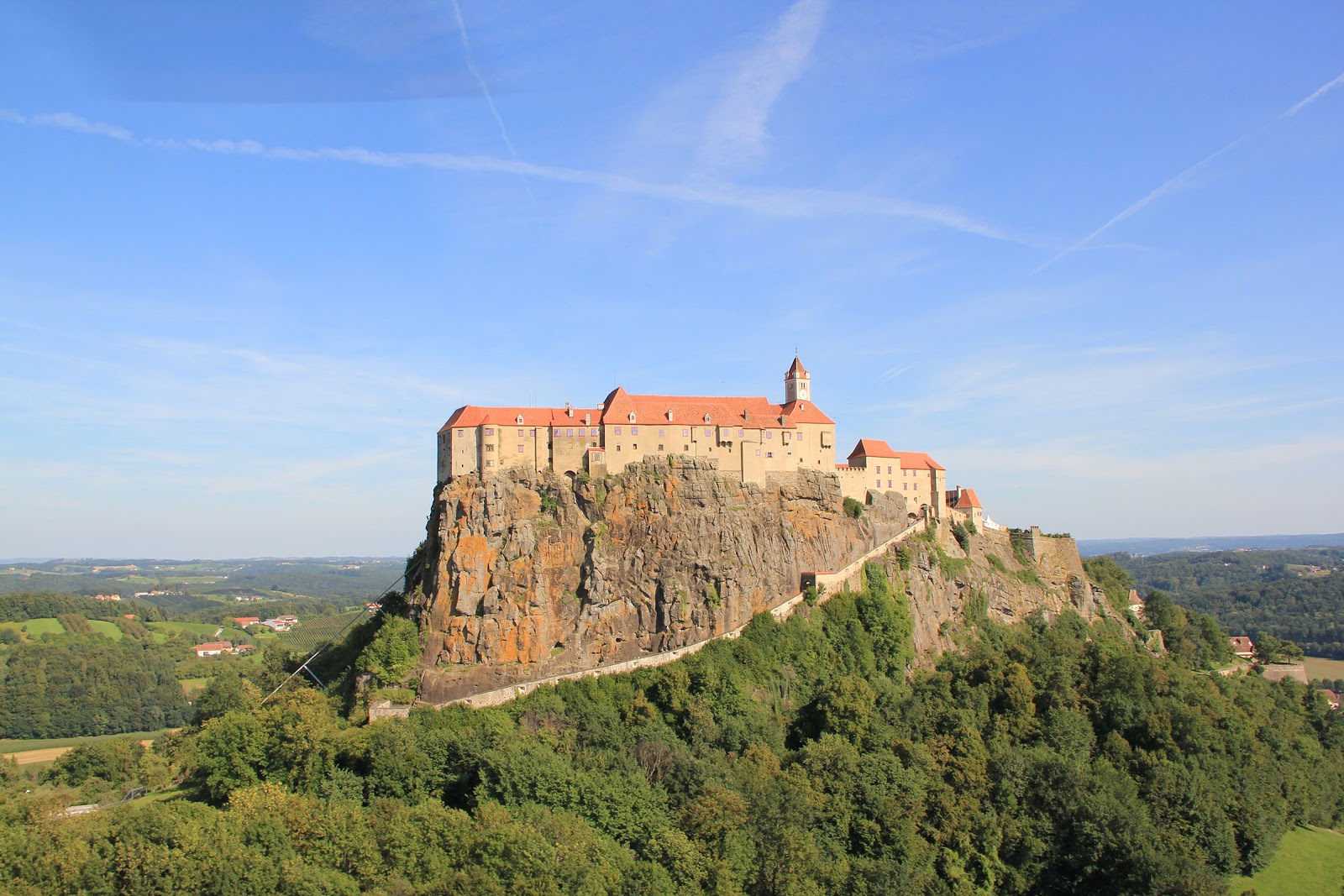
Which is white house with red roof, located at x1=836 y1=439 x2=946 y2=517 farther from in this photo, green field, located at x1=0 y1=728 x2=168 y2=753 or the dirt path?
green field, located at x1=0 y1=728 x2=168 y2=753

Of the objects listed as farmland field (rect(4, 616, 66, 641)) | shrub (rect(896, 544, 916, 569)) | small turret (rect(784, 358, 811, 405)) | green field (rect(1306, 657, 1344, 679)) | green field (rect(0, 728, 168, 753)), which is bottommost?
green field (rect(0, 728, 168, 753))

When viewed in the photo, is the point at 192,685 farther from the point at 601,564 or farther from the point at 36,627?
the point at 601,564

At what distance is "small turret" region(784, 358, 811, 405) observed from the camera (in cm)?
6775

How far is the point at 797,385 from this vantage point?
6775 cm

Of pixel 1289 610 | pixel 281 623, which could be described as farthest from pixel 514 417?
pixel 1289 610

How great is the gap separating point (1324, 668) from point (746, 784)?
367 ft

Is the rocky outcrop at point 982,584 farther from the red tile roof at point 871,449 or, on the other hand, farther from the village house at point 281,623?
the village house at point 281,623

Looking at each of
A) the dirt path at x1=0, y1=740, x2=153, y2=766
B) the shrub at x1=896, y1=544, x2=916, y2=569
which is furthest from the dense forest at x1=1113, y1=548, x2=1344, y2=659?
the dirt path at x1=0, y1=740, x2=153, y2=766

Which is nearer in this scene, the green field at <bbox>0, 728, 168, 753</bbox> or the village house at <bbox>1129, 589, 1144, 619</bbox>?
the village house at <bbox>1129, 589, 1144, 619</bbox>

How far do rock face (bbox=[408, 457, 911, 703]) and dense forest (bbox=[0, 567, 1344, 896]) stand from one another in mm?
2341

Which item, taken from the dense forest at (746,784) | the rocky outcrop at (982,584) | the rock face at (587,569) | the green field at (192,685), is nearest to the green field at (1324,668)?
the rocky outcrop at (982,584)

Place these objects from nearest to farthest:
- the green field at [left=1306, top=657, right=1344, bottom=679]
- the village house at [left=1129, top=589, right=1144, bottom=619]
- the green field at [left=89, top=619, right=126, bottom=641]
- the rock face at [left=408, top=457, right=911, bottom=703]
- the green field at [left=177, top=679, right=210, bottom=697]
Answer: the rock face at [left=408, top=457, right=911, bottom=703], the village house at [left=1129, top=589, right=1144, bottom=619], the green field at [left=1306, top=657, right=1344, bottom=679], the green field at [left=177, top=679, right=210, bottom=697], the green field at [left=89, top=619, right=126, bottom=641]

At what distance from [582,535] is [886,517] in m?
23.9

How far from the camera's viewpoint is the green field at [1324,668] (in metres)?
112
